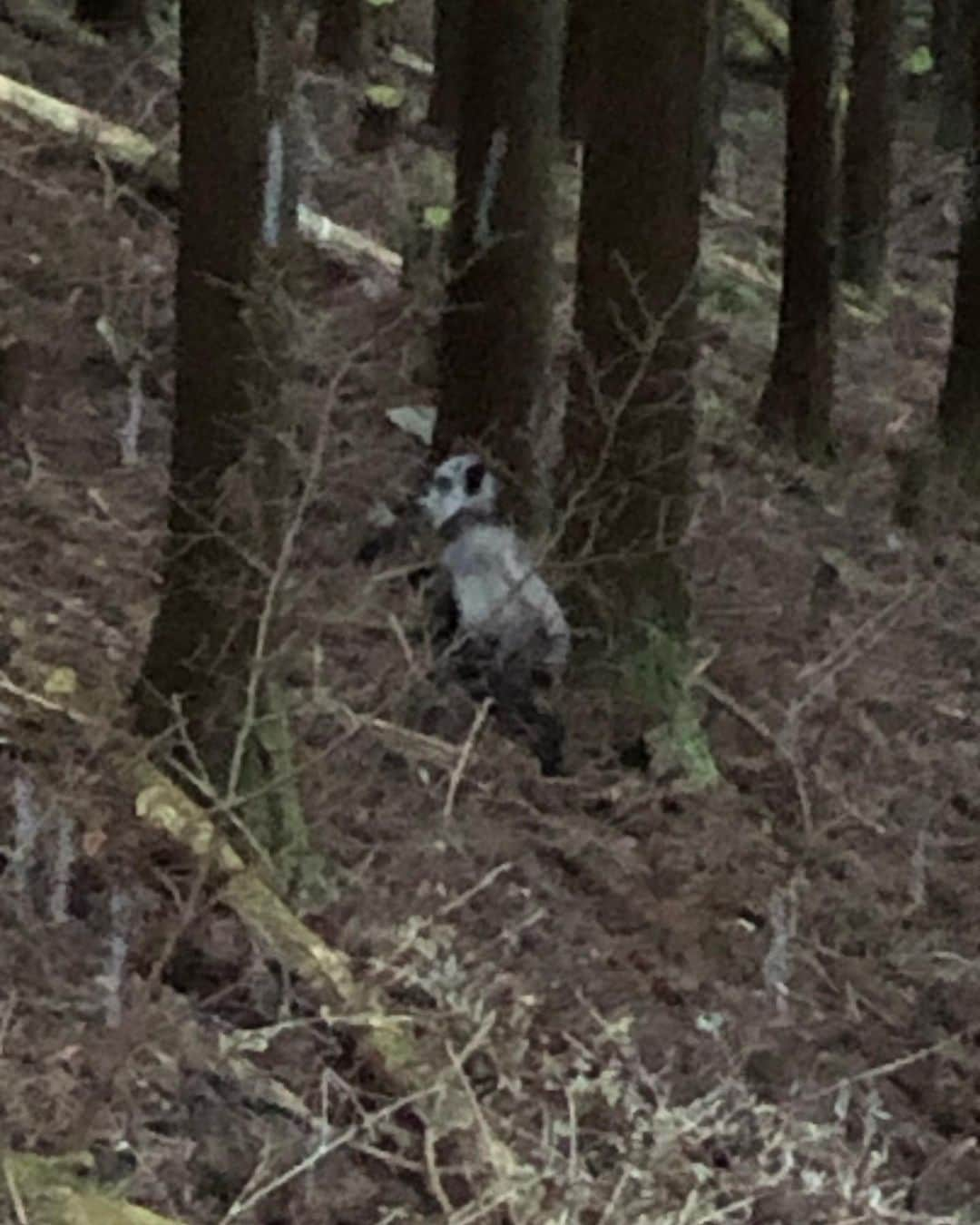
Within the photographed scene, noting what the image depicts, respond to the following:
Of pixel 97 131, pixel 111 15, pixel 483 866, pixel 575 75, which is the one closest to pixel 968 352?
pixel 575 75

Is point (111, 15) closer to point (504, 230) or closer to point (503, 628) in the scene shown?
point (504, 230)

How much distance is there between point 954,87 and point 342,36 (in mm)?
8596

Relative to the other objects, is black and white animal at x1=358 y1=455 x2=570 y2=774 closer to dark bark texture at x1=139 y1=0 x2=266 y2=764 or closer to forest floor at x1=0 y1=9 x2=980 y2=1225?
forest floor at x1=0 y1=9 x2=980 y2=1225

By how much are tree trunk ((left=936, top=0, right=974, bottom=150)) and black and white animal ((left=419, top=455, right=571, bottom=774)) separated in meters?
15.8

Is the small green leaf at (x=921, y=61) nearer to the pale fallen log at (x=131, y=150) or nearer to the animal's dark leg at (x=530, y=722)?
the pale fallen log at (x=131, y=150)

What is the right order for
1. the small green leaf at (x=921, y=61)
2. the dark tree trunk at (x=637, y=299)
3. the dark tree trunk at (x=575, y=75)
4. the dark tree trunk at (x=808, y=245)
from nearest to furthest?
the dark tree trunk at (x=637, y=299)
the dark tree trunk at (x=808, y=245)
the dark tree trunk at (x=575, y=75)
the small green leaf at (x=921, y=61)

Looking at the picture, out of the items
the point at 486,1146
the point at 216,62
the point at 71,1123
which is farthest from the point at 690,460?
the point at 71,1123

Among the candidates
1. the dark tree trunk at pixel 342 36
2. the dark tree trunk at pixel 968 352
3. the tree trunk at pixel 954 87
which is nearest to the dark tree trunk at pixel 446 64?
the dark tree trunk at pixel 342 36

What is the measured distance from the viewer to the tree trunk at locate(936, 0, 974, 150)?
23.2 m

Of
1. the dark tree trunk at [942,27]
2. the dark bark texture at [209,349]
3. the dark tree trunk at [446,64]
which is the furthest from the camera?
the dark tree trunk at [942,27]

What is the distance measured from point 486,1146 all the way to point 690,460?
14.8ft

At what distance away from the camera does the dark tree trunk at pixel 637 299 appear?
28.5ft

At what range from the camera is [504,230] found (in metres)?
9.64

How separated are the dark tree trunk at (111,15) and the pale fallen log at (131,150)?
2485 millimetres
